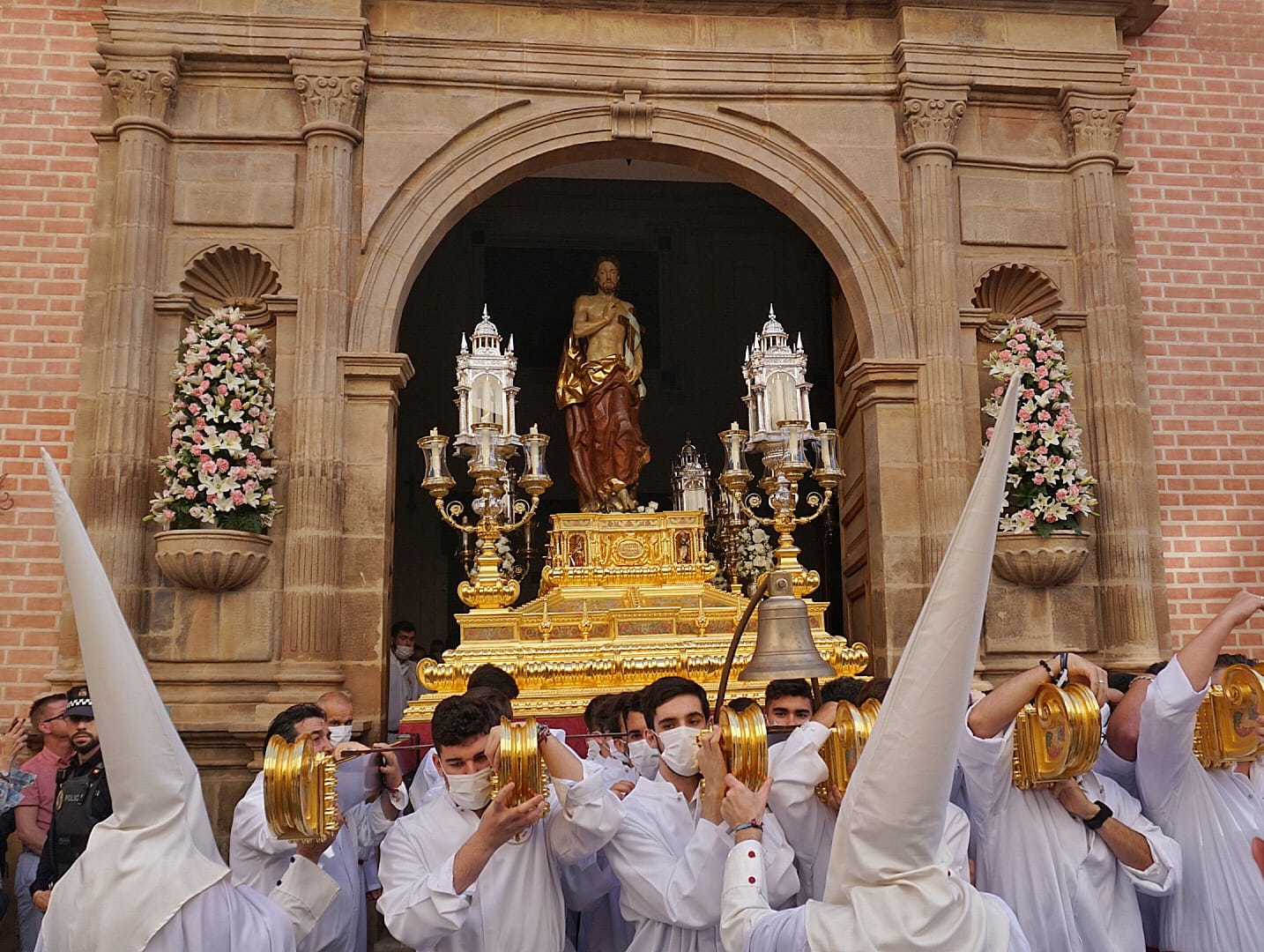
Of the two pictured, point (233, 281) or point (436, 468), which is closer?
point (436, 468)

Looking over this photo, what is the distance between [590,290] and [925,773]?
13.6 meters

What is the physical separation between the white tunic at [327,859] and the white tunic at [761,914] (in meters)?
1.47

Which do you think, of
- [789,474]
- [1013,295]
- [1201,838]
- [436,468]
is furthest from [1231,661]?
[1013,295]

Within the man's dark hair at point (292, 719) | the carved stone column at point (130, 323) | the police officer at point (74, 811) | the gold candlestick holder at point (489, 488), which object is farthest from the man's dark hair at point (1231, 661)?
the carved stone column at point (130, 323)

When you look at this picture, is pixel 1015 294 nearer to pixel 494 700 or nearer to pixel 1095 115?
pixel 1095 115

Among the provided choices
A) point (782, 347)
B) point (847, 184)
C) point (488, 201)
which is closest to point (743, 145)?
point (847, 184)

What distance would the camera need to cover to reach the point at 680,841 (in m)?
3.90

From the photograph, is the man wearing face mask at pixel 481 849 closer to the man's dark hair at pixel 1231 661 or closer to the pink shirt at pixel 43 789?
the man's dark hair at pixel 1231 661

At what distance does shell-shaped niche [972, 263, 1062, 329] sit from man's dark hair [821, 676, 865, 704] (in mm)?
5519

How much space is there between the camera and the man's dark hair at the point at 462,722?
3.79 m

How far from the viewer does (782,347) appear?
7.66 metres

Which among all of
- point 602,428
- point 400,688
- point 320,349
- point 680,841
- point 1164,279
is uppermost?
point 1164,279

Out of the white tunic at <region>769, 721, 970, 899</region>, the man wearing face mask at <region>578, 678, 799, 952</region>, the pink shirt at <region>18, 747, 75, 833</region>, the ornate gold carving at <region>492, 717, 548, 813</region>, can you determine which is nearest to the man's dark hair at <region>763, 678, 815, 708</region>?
the man wearing face mask at <region>578, 678, 799, 952</region>

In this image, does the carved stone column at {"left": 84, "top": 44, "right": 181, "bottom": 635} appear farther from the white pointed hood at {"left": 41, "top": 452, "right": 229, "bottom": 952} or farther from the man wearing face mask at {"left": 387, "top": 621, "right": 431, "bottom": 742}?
the white pointed hood at {"left": 41, "top": 452, "right": 229, "bottom": 952}
